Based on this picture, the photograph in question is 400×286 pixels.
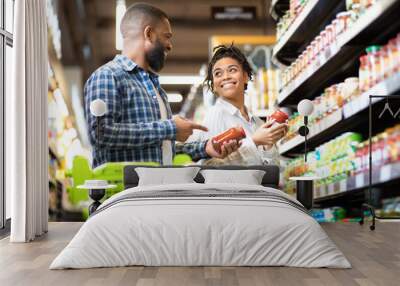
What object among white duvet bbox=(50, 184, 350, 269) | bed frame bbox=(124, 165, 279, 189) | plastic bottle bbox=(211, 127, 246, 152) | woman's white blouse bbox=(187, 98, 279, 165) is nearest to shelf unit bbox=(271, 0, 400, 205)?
woman's white blouse bbox=(187, 98, 279, 165)

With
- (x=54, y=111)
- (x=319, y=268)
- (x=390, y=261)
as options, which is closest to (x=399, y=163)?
(x=390, y=261)

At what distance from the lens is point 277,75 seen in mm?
6500

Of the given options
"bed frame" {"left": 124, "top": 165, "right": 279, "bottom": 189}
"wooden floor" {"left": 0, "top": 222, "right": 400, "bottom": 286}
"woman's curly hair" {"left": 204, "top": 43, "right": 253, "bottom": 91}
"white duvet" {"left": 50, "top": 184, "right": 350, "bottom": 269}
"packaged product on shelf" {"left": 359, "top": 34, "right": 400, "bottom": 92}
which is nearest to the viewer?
"wooden floor" {"left": 0, "top": 222, "right": 400, "bottom": 286}

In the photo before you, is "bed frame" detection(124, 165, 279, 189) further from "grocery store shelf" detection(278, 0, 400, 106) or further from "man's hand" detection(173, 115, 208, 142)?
"grocery store shelf" detection(278, 0, 400, 106)

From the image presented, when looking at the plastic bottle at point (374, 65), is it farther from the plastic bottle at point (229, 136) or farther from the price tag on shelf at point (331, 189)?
the plastic bottle at point (229, 136)

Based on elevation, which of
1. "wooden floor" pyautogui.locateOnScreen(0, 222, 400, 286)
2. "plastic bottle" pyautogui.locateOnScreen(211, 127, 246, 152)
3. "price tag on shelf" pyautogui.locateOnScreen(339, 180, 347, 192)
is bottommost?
"wooden floor" pyautogui.locateOnScreen(0, 222, 400, 286)

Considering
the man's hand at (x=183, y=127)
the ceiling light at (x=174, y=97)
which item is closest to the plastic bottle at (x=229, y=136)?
the man's hand at (x=183, y=127)

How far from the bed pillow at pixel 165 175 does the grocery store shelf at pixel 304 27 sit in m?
Answer: 1.71

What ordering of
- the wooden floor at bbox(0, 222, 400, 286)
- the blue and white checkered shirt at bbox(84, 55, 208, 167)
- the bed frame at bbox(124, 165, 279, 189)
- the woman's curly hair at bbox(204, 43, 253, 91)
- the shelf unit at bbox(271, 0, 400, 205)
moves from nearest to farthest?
the wooden floor at bbox(0, 222, 400, 286) → the shelf unit at bbox(271, 0, 400, 205) → the bed frame at bbox(124, 165, 279, 189) → the blue and white checkered shirt at bbox(84, 55, 208, 167) → the woman's curly hair at bbox(204, 43, 253, 91)

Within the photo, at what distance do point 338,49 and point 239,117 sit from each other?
50.2 inches

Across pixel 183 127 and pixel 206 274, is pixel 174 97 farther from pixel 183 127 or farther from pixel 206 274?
pixel 206 274

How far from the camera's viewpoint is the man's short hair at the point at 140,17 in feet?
20.2

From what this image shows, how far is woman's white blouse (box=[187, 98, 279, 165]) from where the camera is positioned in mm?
5961

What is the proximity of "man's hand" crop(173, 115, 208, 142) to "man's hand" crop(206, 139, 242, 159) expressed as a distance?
0.21 m
